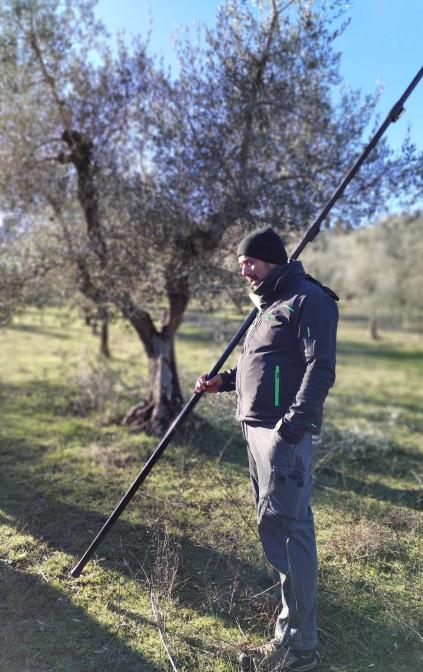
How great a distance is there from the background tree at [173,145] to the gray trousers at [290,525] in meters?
3.86

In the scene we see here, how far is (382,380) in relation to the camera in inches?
698

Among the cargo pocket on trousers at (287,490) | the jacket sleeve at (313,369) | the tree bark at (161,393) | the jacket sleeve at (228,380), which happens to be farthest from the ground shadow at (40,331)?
the jacket sleeve at (313,369)

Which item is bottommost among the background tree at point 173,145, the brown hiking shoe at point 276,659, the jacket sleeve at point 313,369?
the brown hiking shoe at point 276,659

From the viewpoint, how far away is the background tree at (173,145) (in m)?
6.46

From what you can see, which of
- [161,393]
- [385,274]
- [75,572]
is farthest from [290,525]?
[385,274]

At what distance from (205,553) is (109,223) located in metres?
4.83

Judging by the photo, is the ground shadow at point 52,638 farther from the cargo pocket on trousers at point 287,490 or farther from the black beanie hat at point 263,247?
the black beanie hat at point 263,247

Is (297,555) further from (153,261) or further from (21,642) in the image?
(153,261)

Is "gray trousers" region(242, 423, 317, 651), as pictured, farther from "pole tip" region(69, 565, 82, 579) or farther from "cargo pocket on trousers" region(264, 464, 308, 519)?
"pole tip" region(69, 565, 82, 579)

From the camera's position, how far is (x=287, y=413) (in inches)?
120

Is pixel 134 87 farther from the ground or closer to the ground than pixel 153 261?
farther from the ground

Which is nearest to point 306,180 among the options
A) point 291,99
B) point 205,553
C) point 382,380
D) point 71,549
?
point 291,99

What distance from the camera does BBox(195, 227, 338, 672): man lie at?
300cm

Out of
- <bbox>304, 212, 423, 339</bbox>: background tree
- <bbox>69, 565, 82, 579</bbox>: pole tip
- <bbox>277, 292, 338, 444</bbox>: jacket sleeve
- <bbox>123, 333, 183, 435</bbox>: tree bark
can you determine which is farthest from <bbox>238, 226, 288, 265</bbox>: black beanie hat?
<bbox>304, 212, 423, 339</bbox>: background tree
